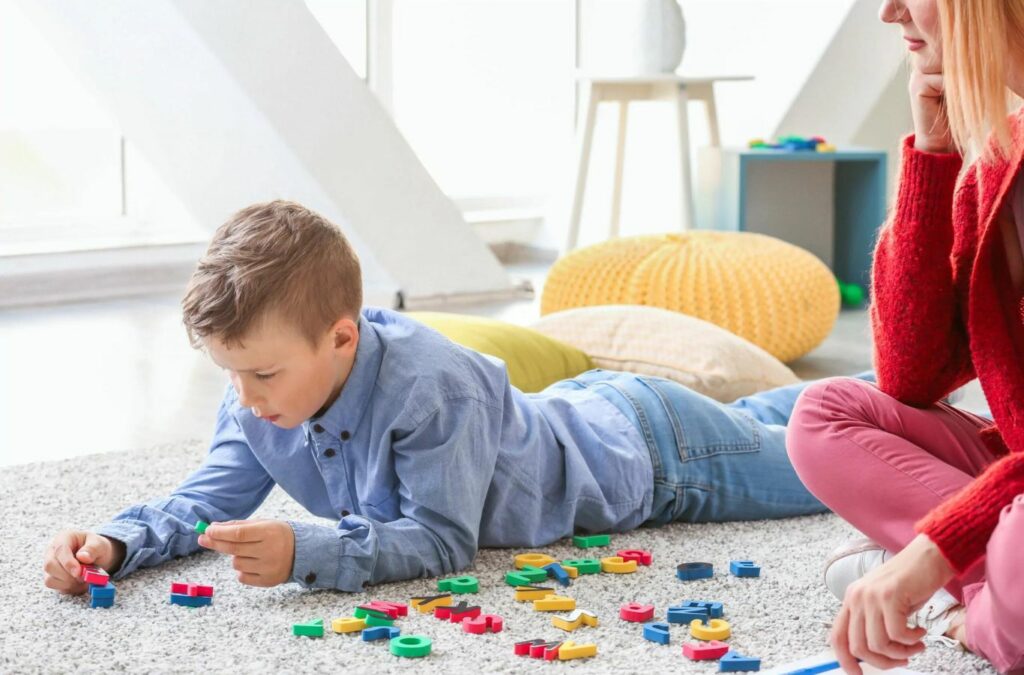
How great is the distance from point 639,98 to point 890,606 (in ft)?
10.0

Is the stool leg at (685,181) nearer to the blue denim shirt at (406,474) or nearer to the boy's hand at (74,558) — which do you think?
the blue denim shirt at (406,474)

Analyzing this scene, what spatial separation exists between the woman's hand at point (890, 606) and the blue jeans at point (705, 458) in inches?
26.6

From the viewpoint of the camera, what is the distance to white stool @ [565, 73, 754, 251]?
12.2ft

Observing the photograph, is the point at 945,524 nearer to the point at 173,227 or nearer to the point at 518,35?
the point at 173,227

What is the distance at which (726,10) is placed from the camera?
436 cm

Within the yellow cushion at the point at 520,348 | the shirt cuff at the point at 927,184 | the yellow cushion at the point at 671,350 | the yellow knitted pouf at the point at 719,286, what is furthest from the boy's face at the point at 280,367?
the yellow knitted pouf at the point at 719,286

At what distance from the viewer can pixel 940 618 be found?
1246 millimetres

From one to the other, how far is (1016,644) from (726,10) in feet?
11.5

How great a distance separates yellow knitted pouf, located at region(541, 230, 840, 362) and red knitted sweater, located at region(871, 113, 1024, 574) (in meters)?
1.43

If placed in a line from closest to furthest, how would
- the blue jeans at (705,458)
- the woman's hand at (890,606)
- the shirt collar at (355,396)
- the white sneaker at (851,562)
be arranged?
the woman's hand at (890,606), the white sneaker at (851,562), the shirt collar at (355,396), the blue jeans at (705,458)

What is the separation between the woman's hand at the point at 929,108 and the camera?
1.19 metres

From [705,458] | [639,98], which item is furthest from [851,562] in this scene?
[639,98]

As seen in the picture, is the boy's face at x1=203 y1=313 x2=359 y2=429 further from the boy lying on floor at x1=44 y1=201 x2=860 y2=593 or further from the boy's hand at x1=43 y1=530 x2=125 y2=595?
the boy's hand at x1=43 y1=530 x2=125 y2=595

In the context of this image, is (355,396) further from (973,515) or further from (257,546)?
(973,515)
